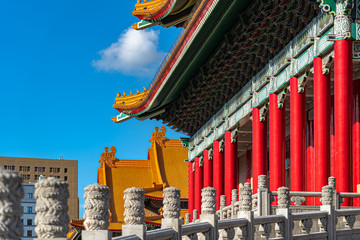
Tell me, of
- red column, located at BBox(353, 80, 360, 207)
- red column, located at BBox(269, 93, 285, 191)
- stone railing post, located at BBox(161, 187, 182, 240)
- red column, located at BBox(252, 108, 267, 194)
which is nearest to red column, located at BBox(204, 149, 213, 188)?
red column, located at BBox(252, 108, 267, 194)

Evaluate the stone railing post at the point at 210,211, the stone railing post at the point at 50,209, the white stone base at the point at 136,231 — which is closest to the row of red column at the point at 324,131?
the stone railing post at the point at 210,211

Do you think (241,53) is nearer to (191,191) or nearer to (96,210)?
(191,191)

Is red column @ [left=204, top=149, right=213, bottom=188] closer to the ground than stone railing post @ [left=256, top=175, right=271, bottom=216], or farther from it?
farther from it

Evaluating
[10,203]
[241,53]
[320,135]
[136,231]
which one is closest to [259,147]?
[241,53]

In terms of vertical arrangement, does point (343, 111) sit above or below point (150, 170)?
below

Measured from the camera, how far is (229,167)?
107ft

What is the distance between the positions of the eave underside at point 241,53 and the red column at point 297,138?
→ 76.5 inches

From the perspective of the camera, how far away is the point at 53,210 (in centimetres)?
712

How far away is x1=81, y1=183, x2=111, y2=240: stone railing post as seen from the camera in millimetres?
8297

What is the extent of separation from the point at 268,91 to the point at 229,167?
6.89 metres

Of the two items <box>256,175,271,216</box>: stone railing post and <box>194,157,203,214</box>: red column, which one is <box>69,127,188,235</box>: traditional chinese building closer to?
<box>194,157,203,214</box>: red column

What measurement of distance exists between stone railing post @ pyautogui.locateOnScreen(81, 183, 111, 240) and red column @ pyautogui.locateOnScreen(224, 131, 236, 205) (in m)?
24.4

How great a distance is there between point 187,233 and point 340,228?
6.15 meters

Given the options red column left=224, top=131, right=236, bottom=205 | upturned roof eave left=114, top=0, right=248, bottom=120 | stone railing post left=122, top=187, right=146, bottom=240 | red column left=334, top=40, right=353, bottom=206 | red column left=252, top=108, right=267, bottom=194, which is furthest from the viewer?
red column left=224, top=131, right=236, bottom=205
